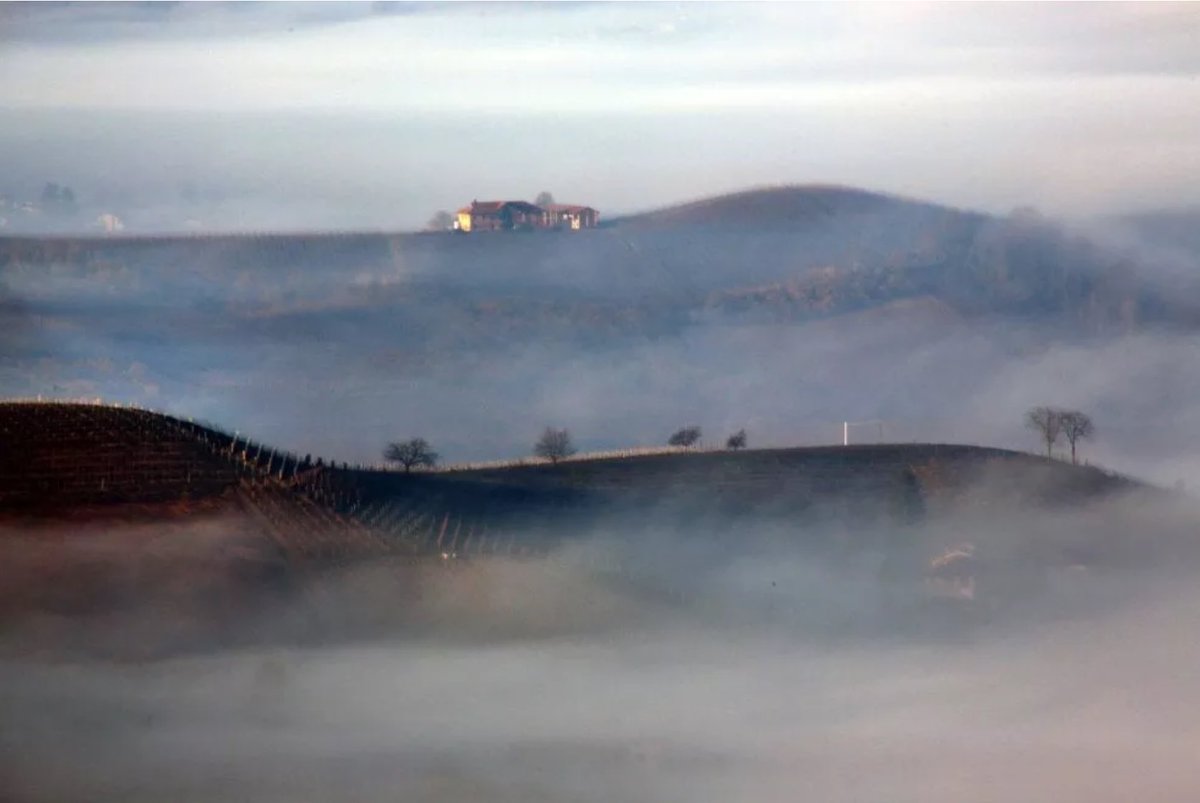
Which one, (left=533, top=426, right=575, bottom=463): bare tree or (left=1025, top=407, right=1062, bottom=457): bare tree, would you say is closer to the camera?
(left=533, top=426, right=575, bottom=463): bare tree

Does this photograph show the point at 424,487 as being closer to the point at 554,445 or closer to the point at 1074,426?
the point at 554,445

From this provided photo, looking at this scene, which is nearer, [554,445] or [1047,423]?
[554,445]

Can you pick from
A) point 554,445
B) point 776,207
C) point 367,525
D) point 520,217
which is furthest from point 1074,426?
point 367,525

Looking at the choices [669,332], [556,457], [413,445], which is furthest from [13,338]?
[669,332]

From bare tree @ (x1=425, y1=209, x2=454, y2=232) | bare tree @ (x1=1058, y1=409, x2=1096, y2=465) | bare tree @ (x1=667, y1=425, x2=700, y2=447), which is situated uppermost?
bare tree @ (x1=425, y1=209, x2=454, y2=232)

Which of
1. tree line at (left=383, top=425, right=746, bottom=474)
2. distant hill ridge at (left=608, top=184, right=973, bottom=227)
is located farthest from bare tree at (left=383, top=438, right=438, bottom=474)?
distant hill ridge at (left=608, top=184, right=973, bottom=227)

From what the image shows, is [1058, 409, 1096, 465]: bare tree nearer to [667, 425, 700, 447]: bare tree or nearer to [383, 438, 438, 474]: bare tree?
[667, 425, 700, 447]: bare tree

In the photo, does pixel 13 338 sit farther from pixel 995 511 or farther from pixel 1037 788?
pixel 1037 788
